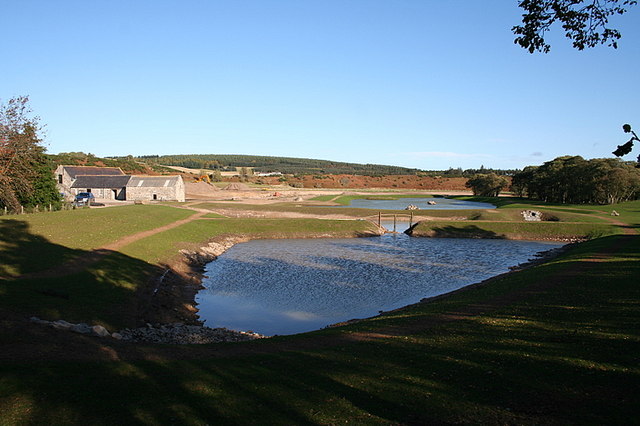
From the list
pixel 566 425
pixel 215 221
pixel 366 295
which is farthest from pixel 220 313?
pixel 215 221

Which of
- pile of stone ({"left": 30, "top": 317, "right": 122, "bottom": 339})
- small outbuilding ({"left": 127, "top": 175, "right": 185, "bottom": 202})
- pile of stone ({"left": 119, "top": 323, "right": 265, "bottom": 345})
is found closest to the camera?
pile of stone ({"left": 30, "top": 317, "right": 122, "bottom": 339})

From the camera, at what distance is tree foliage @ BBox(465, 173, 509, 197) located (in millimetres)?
117375

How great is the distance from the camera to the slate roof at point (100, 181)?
75625mm

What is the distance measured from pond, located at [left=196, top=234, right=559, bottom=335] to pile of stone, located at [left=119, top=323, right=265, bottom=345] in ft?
5.58

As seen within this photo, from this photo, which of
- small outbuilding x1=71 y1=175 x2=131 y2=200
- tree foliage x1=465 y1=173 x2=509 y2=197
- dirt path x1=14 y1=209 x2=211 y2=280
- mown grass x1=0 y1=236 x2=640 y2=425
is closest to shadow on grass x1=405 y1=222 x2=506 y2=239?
dirt path x1=14 y1=209 x2=211 y2=280

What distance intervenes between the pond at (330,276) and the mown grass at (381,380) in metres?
7.14

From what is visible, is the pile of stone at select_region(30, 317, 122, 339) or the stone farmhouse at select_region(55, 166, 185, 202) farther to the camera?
the stone farmhouse at select_region(55, 166, 185, 202)

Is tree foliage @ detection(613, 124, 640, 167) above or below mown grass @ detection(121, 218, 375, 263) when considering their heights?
above

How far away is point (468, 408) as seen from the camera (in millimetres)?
7801

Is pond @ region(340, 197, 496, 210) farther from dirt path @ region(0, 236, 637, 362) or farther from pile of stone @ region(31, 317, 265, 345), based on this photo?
dirt path @ region(0, 236, 637, 362)

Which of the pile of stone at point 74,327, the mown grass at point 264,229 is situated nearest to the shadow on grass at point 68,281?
the pile of stone at point 74,327

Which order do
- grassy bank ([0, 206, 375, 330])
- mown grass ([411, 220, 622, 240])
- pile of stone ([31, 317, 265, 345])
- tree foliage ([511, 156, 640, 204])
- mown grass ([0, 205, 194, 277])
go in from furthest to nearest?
1. tree foliage ([511, 156, 640, 204])
2. mown grass ([411, 220, 622, 240])
3. mown grass ([0, 205, 194, 277])
4. grassy bank ([0, 206, 375, 330])
5. pile of stone ([31, 317, 265, 345])

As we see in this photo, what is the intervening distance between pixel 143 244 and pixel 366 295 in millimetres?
17139

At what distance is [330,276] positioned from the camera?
29.3 m
